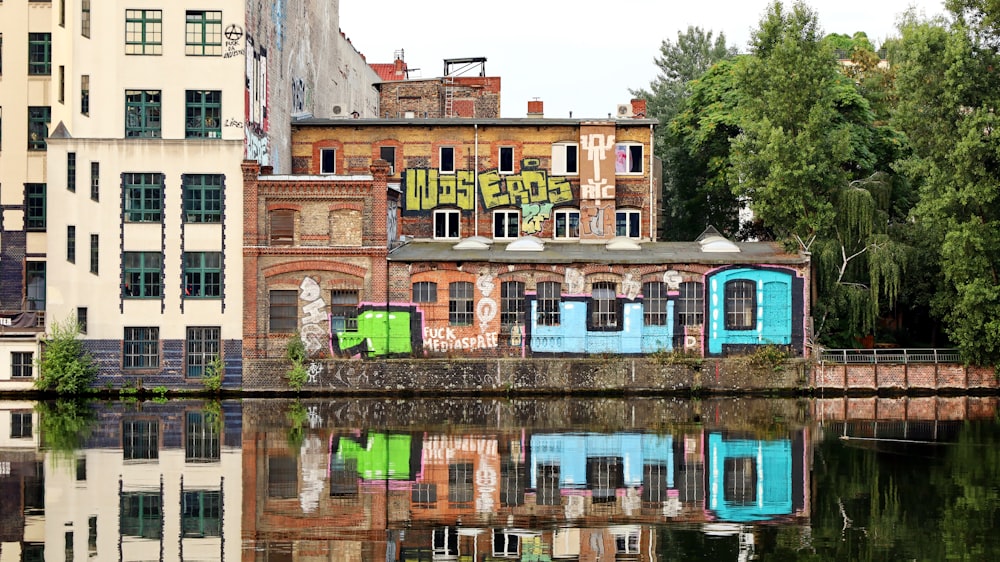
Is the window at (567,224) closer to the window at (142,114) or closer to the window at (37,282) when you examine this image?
the window at (142,114)

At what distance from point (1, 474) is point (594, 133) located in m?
31.5

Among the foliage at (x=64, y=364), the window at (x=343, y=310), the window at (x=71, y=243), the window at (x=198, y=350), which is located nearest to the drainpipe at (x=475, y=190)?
the window at (x=343, y=310)

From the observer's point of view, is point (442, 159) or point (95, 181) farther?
point (442, 159)

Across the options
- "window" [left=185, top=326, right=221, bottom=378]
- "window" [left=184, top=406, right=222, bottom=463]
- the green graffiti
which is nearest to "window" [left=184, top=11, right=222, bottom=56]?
"window" [left=185, top=326, right=221, bottom=378]

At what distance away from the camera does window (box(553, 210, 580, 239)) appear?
5244 centimetres

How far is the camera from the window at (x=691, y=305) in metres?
45.6

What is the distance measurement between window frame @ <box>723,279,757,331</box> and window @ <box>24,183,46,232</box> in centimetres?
2585

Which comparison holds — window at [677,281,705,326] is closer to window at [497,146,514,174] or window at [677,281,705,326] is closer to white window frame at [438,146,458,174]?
window at [497,146,514,174]

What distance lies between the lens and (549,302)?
4581 cm

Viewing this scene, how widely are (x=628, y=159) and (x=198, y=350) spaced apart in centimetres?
1882

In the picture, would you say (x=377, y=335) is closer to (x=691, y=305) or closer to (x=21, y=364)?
(x=691, y=305)

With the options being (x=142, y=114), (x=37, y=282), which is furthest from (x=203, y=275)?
(x=37, y=282)

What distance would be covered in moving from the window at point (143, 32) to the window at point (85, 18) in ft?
4.45

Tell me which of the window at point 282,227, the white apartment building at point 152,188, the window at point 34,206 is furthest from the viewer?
the window at point 34,206
